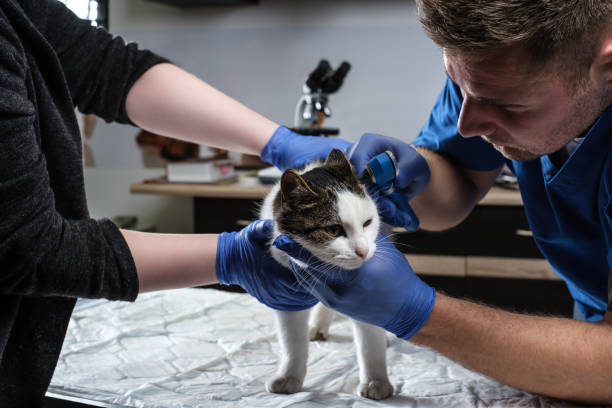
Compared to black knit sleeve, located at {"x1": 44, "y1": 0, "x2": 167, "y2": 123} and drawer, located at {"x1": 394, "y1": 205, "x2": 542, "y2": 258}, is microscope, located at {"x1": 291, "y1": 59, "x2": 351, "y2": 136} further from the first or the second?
black knit sleeve, located at {"x1": 44, "y1": 0, "x2": 167, "y2": 123}

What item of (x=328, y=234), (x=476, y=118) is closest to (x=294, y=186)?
(x=328, y=234)

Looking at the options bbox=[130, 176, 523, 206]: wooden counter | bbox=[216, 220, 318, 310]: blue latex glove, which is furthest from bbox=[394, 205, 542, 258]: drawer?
bbox=[216, 220, 318, 310]: blue latex glove

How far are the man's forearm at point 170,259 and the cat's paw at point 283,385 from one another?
220 mm

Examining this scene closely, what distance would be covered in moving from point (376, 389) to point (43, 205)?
594 millimetres

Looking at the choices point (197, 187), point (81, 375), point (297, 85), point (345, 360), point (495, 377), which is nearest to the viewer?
point (495, 377)

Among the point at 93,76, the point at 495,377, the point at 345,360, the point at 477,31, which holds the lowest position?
the point at 345,360

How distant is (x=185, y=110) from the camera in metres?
1.11

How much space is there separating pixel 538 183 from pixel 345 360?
534 mm

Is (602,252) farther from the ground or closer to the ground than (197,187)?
farther from the ground

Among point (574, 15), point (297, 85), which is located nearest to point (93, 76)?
point (574, 15)

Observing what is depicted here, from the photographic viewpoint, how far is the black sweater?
691 millimetres

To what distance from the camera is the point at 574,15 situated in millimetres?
747

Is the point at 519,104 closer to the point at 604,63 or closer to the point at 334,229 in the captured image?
the point at 604,63

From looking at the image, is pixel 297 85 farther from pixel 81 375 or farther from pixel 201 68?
pixel 81 375
